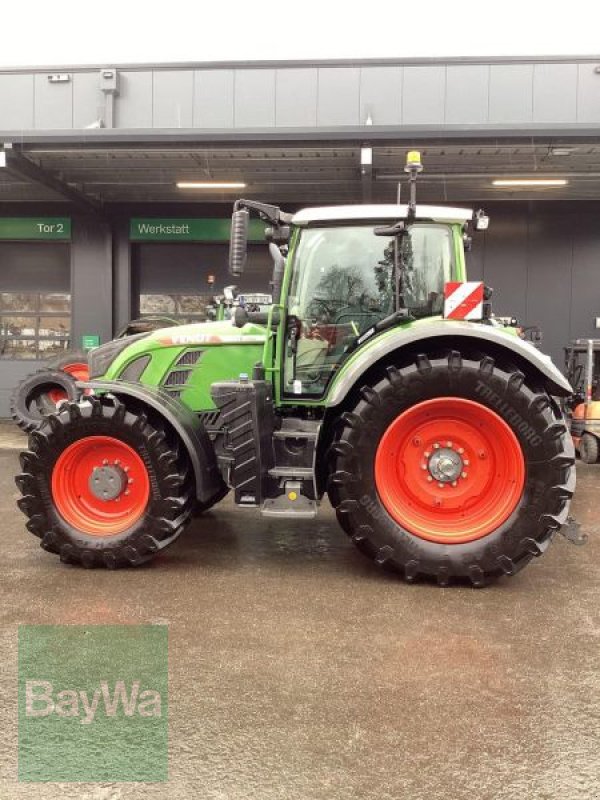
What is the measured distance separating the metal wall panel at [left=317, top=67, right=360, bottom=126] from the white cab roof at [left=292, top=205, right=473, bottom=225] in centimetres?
894

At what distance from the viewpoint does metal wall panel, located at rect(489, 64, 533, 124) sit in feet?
41.9

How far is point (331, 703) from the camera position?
3.00 meters

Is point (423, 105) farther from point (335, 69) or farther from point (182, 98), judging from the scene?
point (182, 98)

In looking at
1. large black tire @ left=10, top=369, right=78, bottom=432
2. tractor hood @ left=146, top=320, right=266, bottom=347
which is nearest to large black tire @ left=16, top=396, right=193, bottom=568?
tractor hood @ left=146, top=320, right=266, bottom=347

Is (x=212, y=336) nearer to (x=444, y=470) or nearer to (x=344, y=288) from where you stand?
(x=344, y=288)

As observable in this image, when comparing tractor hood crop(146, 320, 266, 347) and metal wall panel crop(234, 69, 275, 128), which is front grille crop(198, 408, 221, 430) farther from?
metal wall panel crop(234, 69, 275, 128)

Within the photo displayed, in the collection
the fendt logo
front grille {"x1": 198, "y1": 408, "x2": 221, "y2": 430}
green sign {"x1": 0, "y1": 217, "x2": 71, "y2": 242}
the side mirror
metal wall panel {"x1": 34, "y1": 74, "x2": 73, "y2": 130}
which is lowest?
the fendt logo

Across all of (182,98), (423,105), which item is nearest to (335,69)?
(423,105)

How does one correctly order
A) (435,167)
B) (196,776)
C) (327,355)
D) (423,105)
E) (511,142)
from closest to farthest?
(196,776)
(327,355)
(511,142)
(435,167)
(423,105)

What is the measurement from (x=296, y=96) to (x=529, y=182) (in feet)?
14.8

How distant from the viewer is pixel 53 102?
43.9 ft

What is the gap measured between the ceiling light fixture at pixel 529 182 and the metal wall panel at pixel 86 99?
728 cm

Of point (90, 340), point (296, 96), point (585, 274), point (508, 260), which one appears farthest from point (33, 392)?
point (585, 274)

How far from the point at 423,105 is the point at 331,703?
12135 mm
